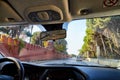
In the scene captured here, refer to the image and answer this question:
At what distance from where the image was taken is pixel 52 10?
10.7 feet

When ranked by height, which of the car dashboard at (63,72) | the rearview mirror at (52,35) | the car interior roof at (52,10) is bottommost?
the car dashboard at (63,72)

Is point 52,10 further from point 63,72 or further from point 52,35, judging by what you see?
point 63,72

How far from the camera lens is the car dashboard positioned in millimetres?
3325

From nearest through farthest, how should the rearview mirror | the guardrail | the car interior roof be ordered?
the car interior roof → the rearview mirror → the guardrail

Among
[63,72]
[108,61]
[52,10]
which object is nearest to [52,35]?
[52,10]

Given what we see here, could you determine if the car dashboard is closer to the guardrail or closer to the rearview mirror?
the guardrail

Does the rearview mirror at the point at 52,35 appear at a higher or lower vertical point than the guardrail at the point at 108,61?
higher

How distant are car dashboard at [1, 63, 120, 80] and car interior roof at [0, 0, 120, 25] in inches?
26.6

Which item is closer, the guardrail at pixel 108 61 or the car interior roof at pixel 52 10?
the car interior roof at pixel 52 10

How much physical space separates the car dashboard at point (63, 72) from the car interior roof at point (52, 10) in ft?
2.21

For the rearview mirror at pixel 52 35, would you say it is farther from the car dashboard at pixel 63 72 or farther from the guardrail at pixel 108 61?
the guardrail at pixel 108 61

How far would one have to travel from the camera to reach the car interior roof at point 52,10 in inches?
124

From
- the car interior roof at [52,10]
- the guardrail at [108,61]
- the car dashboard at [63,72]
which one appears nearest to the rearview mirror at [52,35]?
the car interior roof at [52,10]

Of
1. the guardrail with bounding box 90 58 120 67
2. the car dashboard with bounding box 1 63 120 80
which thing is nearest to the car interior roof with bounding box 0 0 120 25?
the car dashboard with bounding box 1 63 120 80
